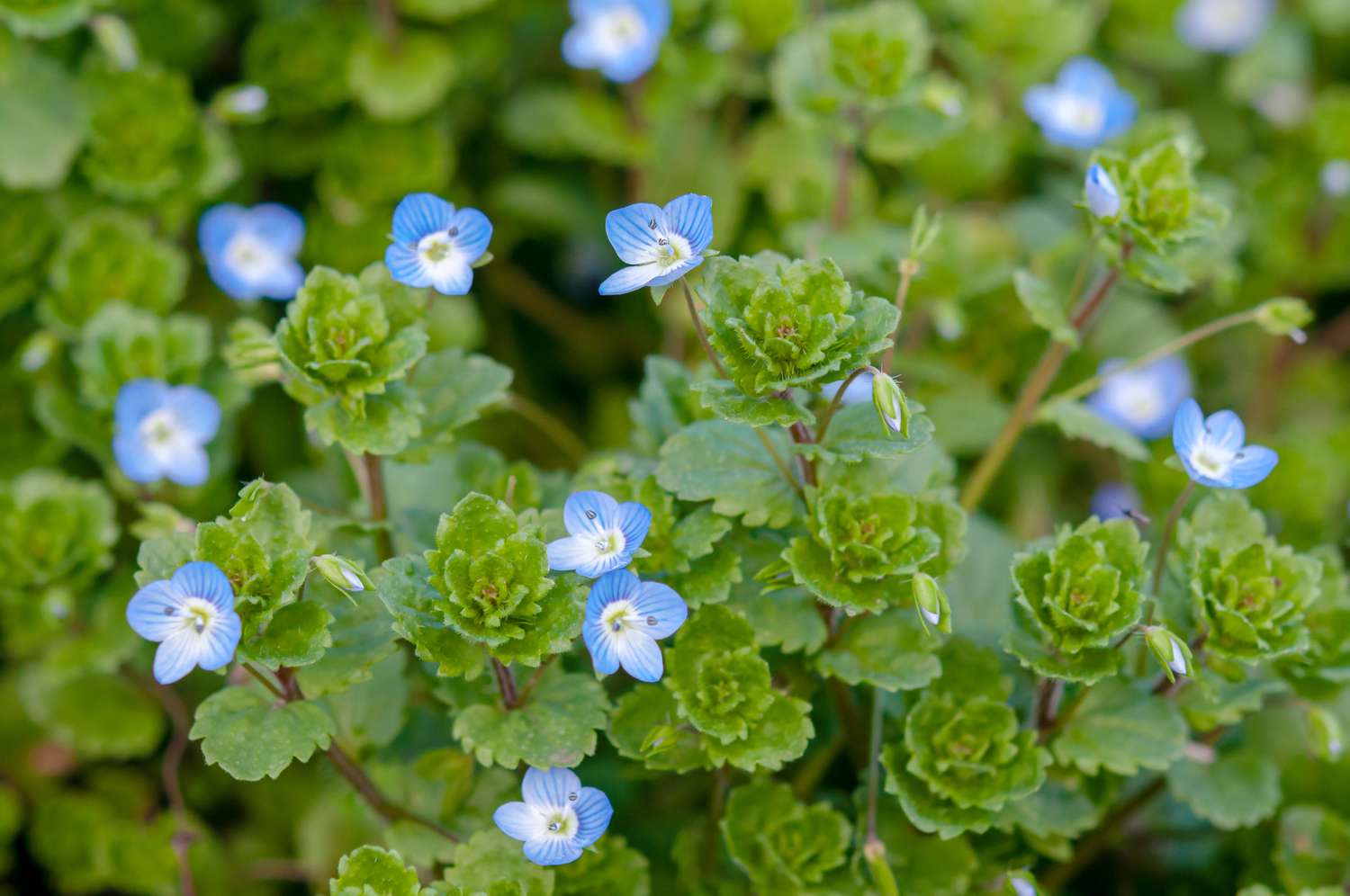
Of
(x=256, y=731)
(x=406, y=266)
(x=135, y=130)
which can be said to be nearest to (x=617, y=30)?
(x=135, y=130)

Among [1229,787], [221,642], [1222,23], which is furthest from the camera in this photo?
[1222,23]

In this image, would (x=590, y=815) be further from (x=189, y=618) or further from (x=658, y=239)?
(x=658, y=239)

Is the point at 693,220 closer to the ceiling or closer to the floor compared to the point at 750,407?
closer to the ceiling

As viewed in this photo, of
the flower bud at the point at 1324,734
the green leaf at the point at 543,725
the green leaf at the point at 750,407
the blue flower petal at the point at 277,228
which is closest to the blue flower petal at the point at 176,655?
the green leaf at the point at 543,725

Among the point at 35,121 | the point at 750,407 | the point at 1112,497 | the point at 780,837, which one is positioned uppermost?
the point at 750,407

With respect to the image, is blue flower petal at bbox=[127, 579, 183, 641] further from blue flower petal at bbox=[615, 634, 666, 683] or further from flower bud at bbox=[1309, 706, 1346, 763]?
flower bud at bbox=[1309, 706, 1346, 763]

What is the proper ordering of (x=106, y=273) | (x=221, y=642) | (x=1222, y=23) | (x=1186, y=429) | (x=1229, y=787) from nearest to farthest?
(x=221, y=642) < (x=1186, y=429) < (x=1229, y=787) < (x=106, y=273) < (x=1222, y=23)
